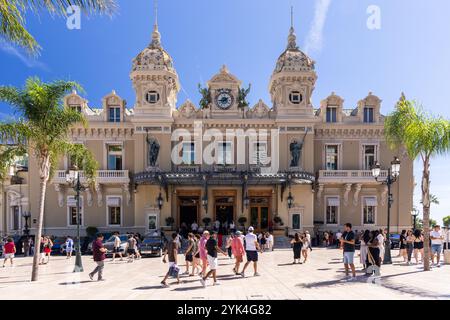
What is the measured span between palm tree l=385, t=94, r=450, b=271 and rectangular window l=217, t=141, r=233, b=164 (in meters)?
15.7

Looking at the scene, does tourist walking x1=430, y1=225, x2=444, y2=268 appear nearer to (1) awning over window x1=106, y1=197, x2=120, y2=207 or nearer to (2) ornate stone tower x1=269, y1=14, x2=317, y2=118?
(2) ornate stone tower x1=269, y1=14, x2=317, y2=118

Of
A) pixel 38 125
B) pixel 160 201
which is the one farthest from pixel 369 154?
pixel 38 125

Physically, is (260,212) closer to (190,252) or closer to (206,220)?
(206,220)

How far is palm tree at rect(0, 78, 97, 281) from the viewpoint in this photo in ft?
43.4

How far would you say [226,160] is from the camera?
2947 centimetres

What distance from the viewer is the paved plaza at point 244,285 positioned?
999cm

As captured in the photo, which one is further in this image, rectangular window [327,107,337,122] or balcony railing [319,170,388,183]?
rectangular window [327,107,337,122]

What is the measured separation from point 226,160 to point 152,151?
20.9 ft

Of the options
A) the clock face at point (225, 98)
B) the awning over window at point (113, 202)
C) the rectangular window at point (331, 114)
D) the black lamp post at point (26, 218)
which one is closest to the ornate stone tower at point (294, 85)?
the rectangular window at point (331, 114)

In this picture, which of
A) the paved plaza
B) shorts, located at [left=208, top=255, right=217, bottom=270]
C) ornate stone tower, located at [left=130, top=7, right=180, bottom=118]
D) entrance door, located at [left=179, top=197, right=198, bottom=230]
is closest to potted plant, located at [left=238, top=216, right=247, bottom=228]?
entrance door, located at [left=179, top=197, right=198, bottom=230]

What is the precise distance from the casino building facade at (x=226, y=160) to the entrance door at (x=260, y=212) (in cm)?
9

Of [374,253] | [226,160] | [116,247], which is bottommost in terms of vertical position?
[116,247]

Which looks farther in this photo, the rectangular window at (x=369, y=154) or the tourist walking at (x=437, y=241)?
the rectangular window at (x=369, y=154)

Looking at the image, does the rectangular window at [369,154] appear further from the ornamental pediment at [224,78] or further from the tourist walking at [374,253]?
the tourist walking at [374,253]
